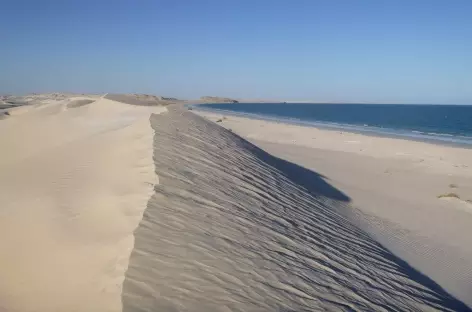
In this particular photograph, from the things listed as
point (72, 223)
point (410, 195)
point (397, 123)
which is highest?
point (397, 123)

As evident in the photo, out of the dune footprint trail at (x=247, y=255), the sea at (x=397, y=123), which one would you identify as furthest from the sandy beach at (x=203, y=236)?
the sea at (x=397, y=123)

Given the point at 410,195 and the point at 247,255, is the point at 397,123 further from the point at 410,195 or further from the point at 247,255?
the point at 247,255

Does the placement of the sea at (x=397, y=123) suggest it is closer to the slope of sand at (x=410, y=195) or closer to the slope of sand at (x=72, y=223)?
the slope of sand at (x=410, y=195)

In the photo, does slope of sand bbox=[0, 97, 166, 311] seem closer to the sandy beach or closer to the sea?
the sandy beach

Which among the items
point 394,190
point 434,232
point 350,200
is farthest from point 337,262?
point 394,190

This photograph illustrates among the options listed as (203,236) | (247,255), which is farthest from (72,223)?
(247,255)

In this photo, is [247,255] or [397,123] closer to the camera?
[247,255]
